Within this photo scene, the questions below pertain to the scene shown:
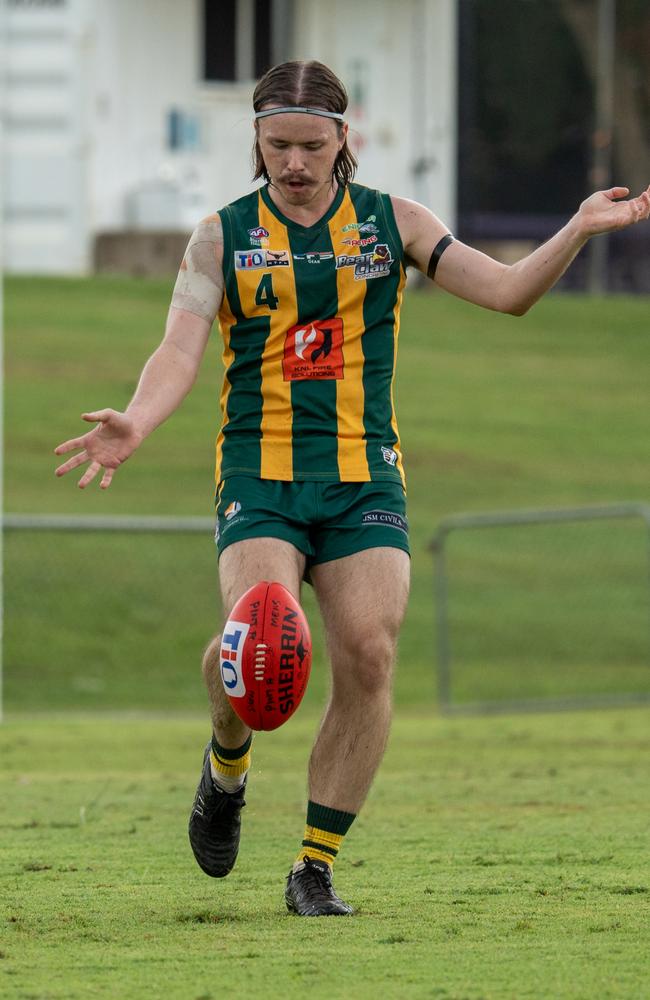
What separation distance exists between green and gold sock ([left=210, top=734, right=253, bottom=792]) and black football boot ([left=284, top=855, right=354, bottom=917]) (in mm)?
405

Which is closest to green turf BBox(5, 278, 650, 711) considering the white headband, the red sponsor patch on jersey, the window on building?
the window on building

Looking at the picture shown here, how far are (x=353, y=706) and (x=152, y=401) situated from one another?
974 mm

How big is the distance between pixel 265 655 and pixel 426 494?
46.3ft

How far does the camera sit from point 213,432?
789 inches

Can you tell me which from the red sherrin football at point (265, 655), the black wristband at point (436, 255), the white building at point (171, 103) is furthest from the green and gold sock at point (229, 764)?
the white building at point (171, 103)

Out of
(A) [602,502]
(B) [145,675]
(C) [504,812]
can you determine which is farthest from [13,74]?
(C) [504,812]

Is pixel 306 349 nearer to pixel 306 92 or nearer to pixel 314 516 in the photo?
pixel 314 516

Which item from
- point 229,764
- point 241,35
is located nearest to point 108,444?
point 229,764

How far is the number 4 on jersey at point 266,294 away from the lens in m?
5.02

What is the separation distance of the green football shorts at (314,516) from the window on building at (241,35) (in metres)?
23.6

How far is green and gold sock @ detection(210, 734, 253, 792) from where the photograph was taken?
519 cm

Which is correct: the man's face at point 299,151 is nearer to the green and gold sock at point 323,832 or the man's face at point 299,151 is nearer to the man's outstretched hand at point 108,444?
the man's outstretched hand at point 108,444

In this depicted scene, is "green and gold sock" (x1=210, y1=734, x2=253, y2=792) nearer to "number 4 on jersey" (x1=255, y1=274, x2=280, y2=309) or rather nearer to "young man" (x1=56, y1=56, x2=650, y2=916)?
"young man" (x1=56, y1=56, x2=650, y2=916)

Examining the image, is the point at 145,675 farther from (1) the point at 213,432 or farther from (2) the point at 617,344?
(2) the point at 617,344
